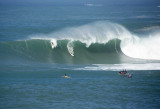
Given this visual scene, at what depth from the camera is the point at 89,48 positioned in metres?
35.5

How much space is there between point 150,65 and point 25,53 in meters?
11.6

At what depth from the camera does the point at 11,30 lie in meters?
55.0

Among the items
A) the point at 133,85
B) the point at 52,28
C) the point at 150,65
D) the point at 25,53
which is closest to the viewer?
the point at 133,85

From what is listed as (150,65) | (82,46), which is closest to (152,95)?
(150,65)

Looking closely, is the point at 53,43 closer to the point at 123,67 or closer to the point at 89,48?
the point at 89,48

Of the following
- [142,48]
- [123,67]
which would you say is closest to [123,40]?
[142,48]

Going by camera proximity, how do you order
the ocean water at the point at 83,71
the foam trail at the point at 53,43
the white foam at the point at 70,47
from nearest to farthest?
the ocean water at the point at 83,71 < the white foam at the point at 70,47 < the foam trail at the point at 53,43

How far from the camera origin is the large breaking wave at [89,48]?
108 feet

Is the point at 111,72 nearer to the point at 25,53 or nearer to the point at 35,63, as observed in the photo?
the point at 35,63

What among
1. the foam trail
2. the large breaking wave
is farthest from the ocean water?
the foam trail

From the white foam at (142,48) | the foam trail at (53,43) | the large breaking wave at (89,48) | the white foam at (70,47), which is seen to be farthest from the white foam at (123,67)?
the foam trail at (53,43)

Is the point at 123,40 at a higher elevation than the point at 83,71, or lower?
higher

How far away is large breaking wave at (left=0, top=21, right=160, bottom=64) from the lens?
32.8m

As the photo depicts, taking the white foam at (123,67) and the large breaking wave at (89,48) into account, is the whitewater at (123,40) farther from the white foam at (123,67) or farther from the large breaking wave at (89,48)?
the white foam at (123,67)
